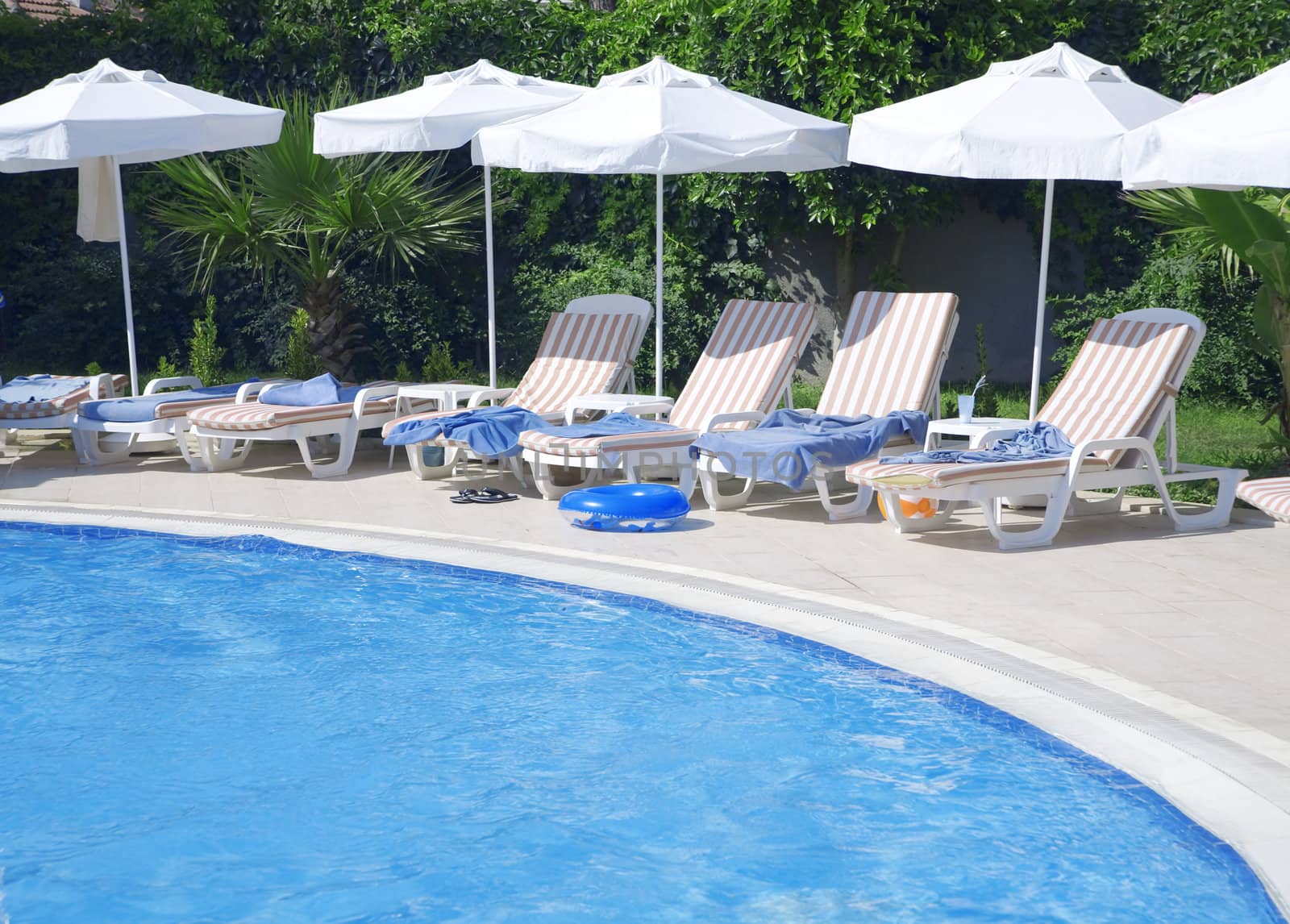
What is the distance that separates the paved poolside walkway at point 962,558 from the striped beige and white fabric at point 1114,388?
45cm

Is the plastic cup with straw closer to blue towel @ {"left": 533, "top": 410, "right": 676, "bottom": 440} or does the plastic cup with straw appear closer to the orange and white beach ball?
the orange and white beach ball

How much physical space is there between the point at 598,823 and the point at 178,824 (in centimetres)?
146

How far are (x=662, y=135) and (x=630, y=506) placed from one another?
2.42 metres

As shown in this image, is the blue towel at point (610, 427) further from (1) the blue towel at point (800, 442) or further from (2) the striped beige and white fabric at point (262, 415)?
(2) the striped beige and white fabric at point (262, 415)

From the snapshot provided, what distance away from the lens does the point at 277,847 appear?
483cm

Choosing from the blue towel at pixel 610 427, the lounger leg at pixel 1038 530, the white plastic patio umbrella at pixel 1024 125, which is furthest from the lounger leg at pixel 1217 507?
the blue towel at pixel 610 427

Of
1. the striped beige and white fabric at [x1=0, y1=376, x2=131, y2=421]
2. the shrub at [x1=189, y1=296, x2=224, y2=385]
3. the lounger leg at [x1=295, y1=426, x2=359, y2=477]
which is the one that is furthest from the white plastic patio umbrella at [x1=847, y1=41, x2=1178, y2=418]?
the shrub at [x1=189, y1=296, x2=224, y2=385]

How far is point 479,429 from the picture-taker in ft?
30.7

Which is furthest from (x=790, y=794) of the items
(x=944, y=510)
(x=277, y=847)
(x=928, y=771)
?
(x=944, y=510)

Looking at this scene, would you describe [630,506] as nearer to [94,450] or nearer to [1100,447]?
[1100,447]

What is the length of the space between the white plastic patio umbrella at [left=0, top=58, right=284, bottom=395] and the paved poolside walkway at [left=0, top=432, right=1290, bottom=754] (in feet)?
6.70

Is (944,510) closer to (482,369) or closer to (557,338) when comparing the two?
(557,338)

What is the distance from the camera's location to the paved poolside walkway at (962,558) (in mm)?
5863

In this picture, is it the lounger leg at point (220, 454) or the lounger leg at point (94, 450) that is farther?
the lounger leg at point (94, 450)
